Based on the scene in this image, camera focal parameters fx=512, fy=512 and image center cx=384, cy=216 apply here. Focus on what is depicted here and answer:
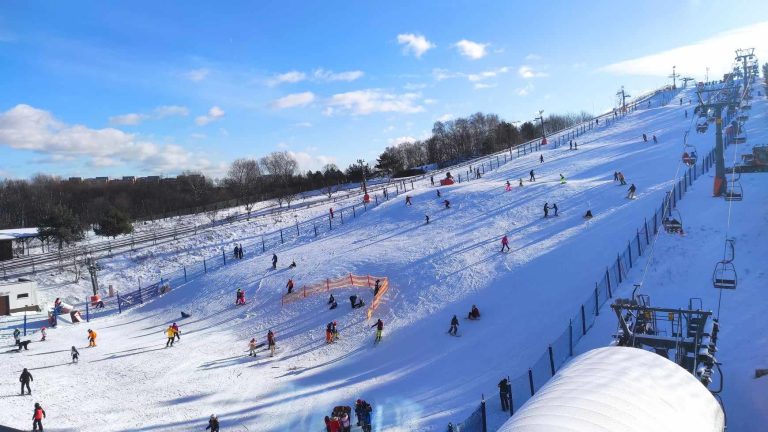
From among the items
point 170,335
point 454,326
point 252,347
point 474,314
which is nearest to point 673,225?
point 474,314

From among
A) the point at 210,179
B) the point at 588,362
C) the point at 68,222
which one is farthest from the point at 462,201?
the point at 210,179

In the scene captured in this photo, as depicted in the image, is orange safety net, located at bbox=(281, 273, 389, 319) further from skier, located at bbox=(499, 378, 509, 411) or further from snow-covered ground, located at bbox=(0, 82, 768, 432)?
skier, located at bbox=(499, 378, 509, 411)

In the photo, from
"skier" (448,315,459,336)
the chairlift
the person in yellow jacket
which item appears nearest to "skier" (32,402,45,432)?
the person in yellow jacket

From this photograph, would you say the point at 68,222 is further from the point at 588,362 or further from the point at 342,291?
the point at 588,362

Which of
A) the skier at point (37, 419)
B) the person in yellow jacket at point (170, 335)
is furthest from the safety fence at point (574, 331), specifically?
the person in yellow jacket at point (170, 335)

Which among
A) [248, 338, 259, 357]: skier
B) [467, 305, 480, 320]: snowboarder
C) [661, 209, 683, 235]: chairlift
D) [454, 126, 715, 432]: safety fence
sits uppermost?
[661, 209, 683, 235]: chairlift

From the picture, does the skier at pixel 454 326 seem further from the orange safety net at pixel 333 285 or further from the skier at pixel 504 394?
the skier at pixel 504 394
